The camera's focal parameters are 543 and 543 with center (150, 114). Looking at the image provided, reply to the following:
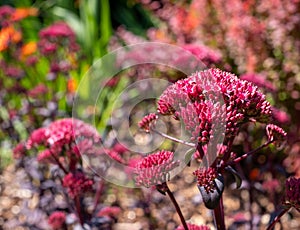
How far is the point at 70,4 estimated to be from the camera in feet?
21.3

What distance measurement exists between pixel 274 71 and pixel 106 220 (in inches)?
70.4

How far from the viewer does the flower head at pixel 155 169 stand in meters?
1.40

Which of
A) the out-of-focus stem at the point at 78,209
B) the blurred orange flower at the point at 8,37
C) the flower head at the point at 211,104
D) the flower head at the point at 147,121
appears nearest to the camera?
the flower head at the point at 211,104

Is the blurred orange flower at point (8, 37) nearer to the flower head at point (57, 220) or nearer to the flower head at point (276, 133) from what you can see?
the flower head at point (57, 220)

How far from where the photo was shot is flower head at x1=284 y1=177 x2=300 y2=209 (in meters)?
1.41

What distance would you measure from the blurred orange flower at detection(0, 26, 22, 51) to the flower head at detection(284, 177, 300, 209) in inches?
132

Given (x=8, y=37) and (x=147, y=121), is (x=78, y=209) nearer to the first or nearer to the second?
(x=147, y=121)

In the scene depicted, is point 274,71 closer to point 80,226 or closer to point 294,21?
point 294,21

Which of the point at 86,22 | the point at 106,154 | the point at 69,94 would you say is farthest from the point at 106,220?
the point at 86,22

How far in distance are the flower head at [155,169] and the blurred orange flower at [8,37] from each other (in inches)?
127

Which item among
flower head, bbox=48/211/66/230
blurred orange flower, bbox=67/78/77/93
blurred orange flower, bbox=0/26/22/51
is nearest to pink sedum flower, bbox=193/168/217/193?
flower head, bbox=48/211/66/230

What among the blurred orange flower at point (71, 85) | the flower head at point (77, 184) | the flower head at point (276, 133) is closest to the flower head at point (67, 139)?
the flower head at point (77, 184)

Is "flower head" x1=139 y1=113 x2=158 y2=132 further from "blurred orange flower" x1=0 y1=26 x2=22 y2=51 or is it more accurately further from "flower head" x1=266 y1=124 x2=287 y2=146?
"blurred orange flower" x1=0 y1=26 x2=22 y2=51

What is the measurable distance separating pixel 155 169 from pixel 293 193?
14.5 inches
